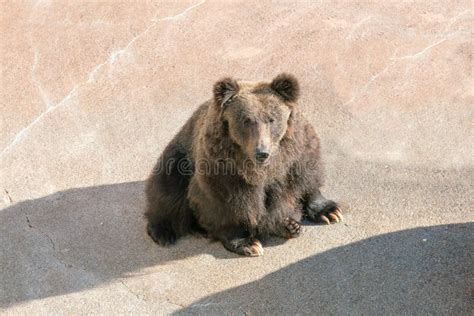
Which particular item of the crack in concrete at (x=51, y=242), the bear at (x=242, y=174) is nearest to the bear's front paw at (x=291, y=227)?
the bear at (x=242, y=174)

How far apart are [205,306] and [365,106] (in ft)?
10.3

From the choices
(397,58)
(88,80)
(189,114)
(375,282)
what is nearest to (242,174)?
(375,282)

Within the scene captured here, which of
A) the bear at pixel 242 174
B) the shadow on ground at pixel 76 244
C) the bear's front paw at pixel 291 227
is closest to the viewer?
the bear at pixel 242 174

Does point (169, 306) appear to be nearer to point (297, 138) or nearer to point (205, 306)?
point (205, 306)

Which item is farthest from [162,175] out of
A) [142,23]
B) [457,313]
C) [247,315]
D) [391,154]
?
[142,23]

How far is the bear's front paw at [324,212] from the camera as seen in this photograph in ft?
19.7

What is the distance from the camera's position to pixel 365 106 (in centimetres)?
733

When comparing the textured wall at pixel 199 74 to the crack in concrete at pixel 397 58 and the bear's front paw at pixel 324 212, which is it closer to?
the crack in concrete at pixel 397 58

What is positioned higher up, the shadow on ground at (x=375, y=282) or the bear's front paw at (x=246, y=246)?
the bear's front paw at (x=246, y=246)

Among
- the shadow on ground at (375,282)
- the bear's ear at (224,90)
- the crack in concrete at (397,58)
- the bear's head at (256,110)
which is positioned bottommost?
the shadow on ground at (375,282)

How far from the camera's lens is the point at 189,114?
7.57m

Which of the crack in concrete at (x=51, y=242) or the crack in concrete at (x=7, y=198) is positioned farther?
the crack in concrete at (x=7, y=198)

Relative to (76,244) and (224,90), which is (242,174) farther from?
(76,244)

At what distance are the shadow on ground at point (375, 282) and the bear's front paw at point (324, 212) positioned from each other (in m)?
0.39
